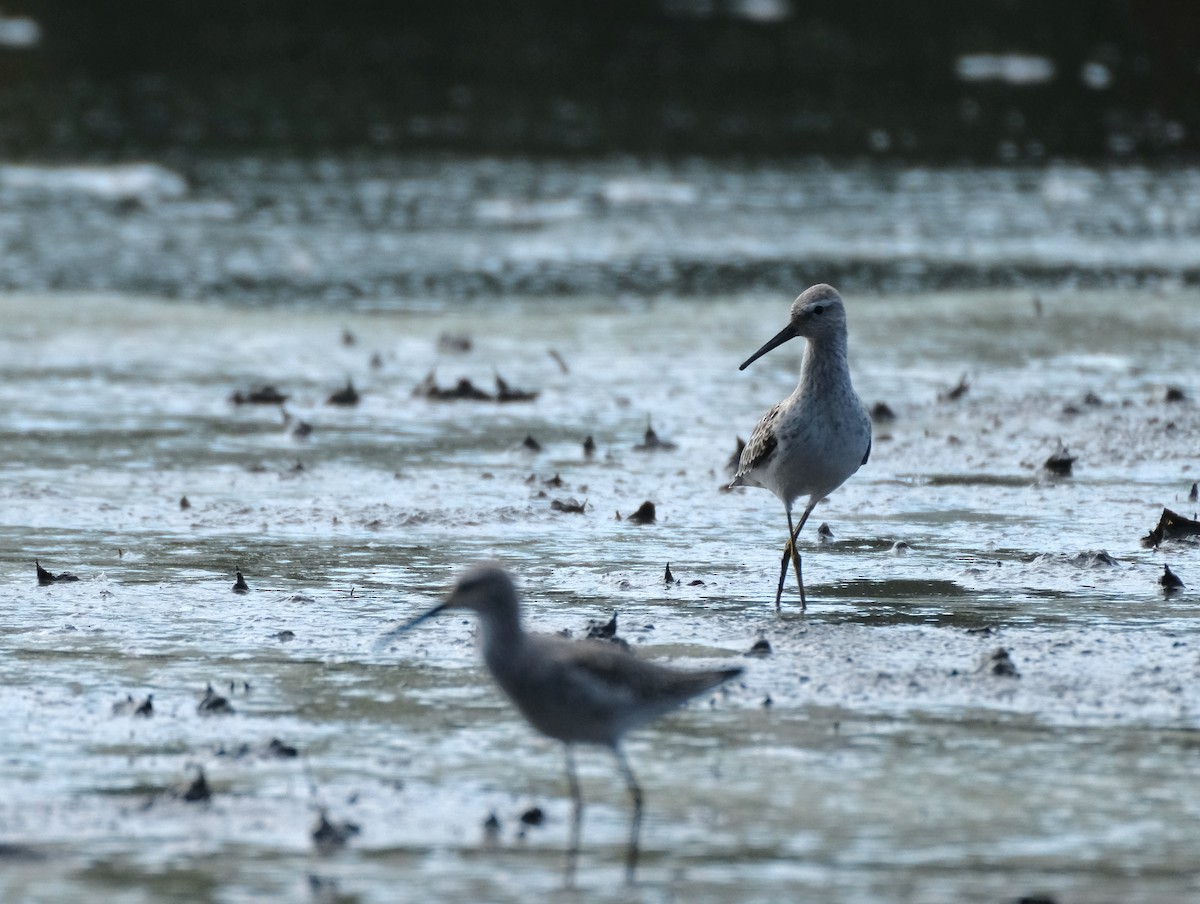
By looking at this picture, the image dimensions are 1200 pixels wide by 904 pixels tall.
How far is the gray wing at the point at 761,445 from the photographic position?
8.40 m

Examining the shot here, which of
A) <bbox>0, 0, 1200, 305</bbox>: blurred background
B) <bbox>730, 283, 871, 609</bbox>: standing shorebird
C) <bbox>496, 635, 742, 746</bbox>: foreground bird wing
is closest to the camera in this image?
<bbox>496, 635, 742, 746</bbox>: foreground bird wing

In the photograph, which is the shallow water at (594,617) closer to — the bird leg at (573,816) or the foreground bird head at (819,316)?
the bird leg at (573,816)

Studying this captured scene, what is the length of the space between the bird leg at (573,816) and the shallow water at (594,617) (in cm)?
4

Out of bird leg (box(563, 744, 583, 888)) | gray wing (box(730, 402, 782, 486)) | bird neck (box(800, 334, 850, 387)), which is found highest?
bird neck (box(800, 334, 850, 387))

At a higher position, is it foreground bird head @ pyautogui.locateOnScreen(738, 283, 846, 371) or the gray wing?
foreground bird head @ pyautogui.locateOnScreen(738, 283, 846, 371)

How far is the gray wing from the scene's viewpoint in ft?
27.6

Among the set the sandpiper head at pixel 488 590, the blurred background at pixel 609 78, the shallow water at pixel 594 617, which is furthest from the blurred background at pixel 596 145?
the sandpiper head at pixel 488 590

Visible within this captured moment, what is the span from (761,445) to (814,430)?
38cm

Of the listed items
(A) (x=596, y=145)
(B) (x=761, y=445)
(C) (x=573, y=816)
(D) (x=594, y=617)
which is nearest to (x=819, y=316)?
(B) (x=761, y=445)

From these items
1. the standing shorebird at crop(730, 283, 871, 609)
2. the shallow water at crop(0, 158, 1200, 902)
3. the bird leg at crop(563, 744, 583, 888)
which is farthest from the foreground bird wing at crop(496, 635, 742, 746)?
the standing shorebird at crop(730, 283, 871, 609)

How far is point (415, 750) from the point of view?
6164 mm

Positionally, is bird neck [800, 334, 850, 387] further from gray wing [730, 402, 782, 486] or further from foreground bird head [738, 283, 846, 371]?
gray wing [730, 402, 782, 486]

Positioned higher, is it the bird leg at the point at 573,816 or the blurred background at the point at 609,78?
the blurred background at the point at 609,78

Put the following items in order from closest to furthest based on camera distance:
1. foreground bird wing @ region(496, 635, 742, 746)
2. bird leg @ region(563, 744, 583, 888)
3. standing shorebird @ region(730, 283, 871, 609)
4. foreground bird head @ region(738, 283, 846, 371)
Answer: bird leg @ region(563, 744, 583, 888)
foreground bird wing @ region(496, 635, 742, 746)
standing shorebird @ region(730, 283, 871, 609)
foreground bird head @ region(738, 283, 846, 371)
